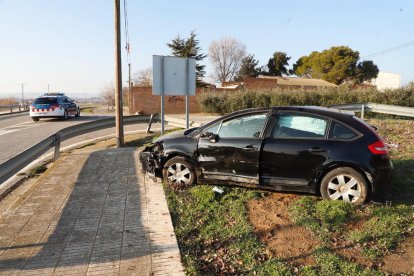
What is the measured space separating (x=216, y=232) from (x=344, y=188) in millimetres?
1981

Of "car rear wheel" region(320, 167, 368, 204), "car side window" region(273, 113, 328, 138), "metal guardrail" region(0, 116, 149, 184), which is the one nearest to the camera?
"car rear wheel" region(320, 167, 368, 204)

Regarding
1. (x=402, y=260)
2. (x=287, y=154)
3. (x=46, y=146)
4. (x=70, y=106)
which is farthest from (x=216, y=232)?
(x=70, y=106)

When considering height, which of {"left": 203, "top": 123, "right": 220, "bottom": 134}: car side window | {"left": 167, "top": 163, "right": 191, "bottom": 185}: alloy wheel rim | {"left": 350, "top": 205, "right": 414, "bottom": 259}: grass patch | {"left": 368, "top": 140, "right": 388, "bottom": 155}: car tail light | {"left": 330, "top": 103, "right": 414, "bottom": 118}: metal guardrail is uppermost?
{"left": 330, "top": 103, "right": 414, "bottom": 118}: metal guardrail

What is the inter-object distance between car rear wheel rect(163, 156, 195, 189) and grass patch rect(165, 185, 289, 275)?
0.16m

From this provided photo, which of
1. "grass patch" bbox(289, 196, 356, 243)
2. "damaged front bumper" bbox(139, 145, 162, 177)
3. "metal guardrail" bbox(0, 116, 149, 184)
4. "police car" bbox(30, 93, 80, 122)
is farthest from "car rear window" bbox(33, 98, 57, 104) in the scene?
"grass patch" bbox(289, 196, 356, 243)

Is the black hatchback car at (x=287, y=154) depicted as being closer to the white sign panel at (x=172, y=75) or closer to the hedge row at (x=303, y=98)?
the white sign panel at (x=172, y=75)

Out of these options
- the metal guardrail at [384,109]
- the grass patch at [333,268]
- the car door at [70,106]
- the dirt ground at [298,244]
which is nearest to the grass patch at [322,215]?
the dirt ground at [298,244]

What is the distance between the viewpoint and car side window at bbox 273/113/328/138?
17.3ft

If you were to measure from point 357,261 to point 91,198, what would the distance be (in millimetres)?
4243

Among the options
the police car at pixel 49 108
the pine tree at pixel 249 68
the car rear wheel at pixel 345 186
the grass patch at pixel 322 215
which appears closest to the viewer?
the grass patch at pixel 322 215

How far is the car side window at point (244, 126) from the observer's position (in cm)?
563

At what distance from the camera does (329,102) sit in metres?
23.2

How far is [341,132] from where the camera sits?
5.14 metres

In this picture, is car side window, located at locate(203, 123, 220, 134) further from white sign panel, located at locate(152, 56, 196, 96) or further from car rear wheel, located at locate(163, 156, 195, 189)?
white sign panel, located at locate(152, 56, 196, 96)
